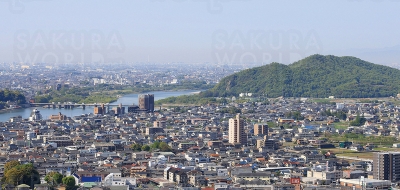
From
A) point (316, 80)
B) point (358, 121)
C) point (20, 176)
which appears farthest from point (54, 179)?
point (316, 80)

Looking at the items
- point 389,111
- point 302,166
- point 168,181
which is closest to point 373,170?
point 302,166

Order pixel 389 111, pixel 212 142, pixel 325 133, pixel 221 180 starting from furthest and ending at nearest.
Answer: pixel 389 111
pixel 325 133
pixel 212 142
pixel 221 180

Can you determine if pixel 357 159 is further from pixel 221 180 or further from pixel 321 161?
pixel 221 180

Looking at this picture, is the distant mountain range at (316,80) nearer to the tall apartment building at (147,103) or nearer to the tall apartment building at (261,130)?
the tall apartment building at (147,103)

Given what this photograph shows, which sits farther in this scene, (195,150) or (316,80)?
(316,80)

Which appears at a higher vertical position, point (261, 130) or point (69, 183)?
point (261, 130)

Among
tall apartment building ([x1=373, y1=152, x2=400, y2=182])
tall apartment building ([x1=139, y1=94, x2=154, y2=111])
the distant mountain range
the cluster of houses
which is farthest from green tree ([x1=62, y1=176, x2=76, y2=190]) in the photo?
the distant mountain range

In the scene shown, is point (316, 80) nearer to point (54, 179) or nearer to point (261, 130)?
point (261, 130)
